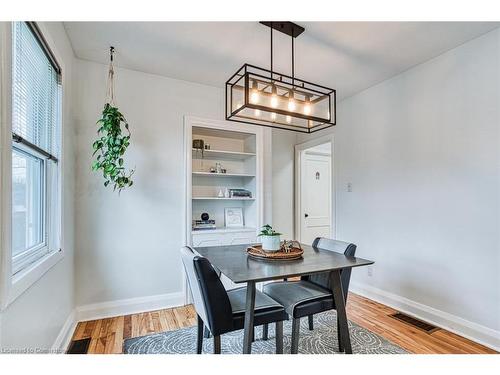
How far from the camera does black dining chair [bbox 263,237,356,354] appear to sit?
71.7 inches

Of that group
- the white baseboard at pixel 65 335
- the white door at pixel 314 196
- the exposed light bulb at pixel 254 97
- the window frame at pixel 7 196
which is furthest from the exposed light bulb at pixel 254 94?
the white door at pixel 314 196

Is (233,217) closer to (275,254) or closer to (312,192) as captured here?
(275,254)

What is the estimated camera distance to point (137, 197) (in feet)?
9.37

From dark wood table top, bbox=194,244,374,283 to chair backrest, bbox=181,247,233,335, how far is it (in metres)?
0.09

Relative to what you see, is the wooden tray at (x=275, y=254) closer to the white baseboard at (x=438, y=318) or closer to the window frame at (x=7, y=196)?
the window frame at (x=7, y=196)

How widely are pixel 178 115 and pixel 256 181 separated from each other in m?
1.21

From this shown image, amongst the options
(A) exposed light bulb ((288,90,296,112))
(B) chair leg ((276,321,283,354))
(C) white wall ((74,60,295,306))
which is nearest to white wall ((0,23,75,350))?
(C) white wall ((74,60,295,306))

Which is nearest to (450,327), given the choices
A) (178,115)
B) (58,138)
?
(178,115)

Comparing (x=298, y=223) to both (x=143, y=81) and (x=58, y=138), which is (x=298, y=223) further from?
(x=58, y=138)

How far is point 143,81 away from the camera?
9.61 ft

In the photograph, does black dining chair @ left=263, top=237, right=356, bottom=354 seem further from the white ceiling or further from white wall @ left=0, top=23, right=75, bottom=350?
the white ceiling

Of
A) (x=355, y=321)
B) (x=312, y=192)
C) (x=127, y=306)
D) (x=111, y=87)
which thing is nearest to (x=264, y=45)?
(x=111, y=87)

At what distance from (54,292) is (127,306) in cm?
97

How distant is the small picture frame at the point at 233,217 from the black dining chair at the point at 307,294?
1469mm
